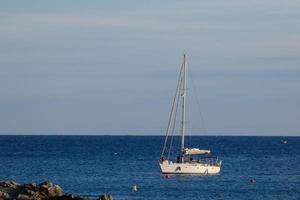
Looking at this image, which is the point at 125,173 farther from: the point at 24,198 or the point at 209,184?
the point at 24,198

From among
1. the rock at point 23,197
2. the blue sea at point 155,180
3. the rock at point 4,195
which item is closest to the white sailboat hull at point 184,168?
the blue sea at point 155,180

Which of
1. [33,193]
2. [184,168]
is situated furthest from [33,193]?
[184,168]

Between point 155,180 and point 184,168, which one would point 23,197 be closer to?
point 155,180

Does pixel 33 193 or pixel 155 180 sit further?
pixel 155 180

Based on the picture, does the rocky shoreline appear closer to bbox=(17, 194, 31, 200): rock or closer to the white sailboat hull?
bbox=(17, 194, 31, 200): rock

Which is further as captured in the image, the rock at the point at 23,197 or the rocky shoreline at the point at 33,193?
the rocky shoreline at the point at 33,193

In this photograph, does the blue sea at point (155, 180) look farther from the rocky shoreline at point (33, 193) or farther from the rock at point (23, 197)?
the rock at point (23, 197)

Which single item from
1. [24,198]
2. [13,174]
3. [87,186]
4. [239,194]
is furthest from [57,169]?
[24,198]

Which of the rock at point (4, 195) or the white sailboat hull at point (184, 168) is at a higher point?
the white sailboat hull at point (184, 168)

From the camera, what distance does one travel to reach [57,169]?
11344 cm

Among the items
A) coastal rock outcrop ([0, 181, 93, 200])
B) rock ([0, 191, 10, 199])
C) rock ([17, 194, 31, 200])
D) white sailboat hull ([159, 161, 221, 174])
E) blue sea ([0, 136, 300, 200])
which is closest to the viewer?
rock ([17, 194, 31, 200])

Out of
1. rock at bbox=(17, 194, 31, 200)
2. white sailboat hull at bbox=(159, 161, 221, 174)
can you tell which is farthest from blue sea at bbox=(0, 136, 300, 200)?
rock at bbox=(17, 194, 31, 200)

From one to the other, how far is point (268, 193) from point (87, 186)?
669 inches

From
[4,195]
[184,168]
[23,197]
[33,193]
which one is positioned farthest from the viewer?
[184,168]
